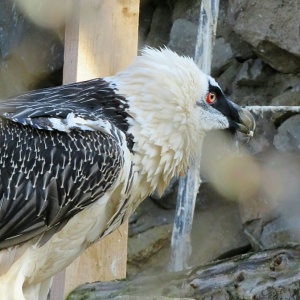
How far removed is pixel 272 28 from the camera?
19.1ft

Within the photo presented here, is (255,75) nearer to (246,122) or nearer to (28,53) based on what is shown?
(28,53)

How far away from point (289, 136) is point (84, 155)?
2775 millimetres

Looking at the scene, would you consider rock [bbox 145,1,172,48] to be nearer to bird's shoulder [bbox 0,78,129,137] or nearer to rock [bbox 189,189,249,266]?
rock [bbox 189,189,249,266]

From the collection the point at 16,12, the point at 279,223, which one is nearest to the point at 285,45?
the point at 279,223

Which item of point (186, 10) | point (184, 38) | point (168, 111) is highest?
point (168, 111)

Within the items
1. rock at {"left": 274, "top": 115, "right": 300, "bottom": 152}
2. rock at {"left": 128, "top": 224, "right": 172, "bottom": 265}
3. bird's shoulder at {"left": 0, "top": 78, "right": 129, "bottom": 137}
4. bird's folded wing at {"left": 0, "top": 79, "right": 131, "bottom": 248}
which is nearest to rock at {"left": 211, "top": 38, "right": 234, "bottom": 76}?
rock at {"left": 274, "top": 115, "right": 300, "bottom": 152}

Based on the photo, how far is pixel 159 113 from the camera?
353cm

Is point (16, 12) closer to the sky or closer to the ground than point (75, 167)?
closer to the ground

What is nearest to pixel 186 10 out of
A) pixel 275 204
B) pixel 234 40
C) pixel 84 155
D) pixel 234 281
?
pixel 234 40

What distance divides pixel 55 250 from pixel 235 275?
81cm

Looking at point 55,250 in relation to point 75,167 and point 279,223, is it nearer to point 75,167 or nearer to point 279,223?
point 75,167

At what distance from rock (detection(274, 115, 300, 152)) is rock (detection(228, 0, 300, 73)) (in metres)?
0.43

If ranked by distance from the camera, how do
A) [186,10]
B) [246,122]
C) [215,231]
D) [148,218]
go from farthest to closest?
[186,10], [148,218], [215,231], [246,122]

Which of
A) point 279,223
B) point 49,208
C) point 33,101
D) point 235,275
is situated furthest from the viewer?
point 279,223
